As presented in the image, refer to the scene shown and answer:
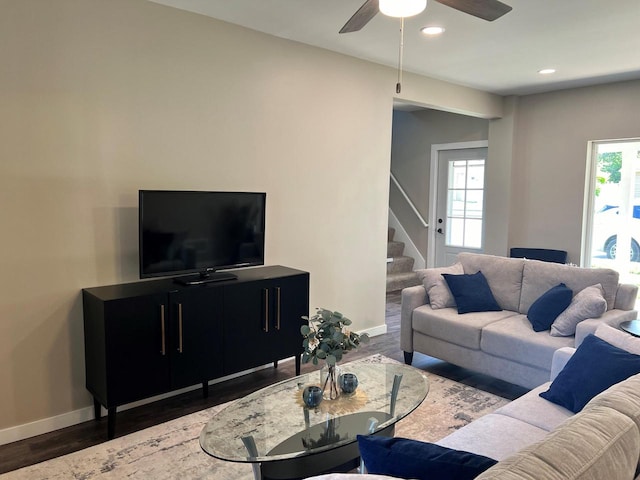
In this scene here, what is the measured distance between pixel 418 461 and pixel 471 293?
2903mm

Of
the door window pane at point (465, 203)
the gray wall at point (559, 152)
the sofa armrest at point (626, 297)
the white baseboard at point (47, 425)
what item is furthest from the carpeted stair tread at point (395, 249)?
the white baseboard at point (47, 425)

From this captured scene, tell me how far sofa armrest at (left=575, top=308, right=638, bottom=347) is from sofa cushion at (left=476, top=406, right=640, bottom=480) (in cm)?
190

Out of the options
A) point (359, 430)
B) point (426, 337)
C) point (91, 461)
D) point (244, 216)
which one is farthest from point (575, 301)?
point (91, 461)

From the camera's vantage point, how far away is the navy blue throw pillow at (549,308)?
3.43 metres

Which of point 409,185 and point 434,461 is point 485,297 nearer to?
point 434,461

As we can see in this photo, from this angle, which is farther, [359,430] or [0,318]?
[0,318]

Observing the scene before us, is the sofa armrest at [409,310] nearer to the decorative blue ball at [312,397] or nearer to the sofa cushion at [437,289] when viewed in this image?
the sofa cushion at [437,289]

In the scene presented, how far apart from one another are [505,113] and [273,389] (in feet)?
16.8

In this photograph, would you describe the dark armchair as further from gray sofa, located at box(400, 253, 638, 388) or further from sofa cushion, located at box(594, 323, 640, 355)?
sofa cushion, located at box(594, 323, 640, 355)

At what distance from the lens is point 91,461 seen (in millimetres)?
2590

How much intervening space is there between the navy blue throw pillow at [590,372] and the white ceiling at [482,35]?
2.22 metres

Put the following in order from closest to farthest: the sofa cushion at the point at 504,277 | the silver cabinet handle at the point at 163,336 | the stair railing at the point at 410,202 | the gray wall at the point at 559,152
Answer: the silver cabinet handle at the point at 163,336
the sofa cushion at the point at 504,277
the gray wall at the point at 559,152
the stair railing at the point at 410,202

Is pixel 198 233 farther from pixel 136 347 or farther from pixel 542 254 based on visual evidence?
pixel 542 254

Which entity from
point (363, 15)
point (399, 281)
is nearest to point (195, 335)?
point (363, 15)
